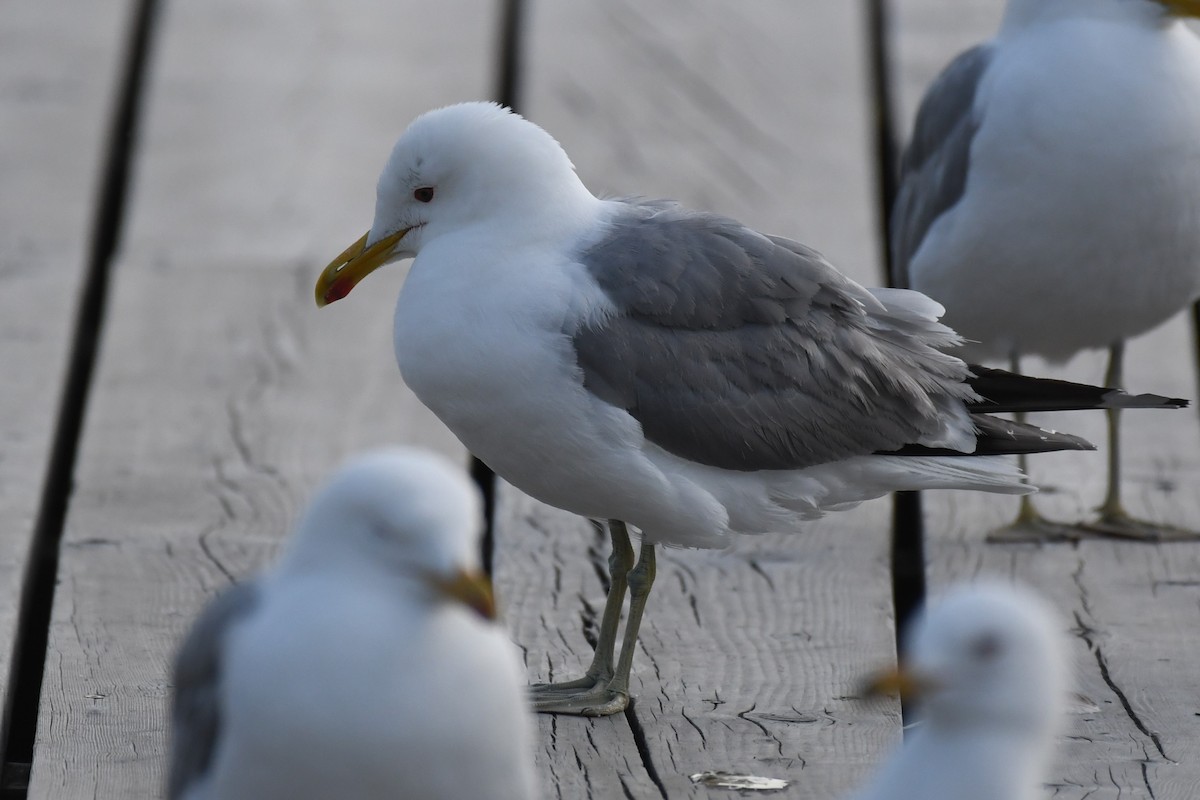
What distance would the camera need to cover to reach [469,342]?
2957 mm

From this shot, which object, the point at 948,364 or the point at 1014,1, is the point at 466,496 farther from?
the point at 1014,1

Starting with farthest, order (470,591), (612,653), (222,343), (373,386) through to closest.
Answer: (222,343) < (373,386) < (612,653) < (470,591)

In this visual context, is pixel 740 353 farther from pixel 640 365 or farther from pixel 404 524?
pixel 404 524

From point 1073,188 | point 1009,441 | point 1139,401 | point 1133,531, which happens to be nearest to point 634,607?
point 1009,441

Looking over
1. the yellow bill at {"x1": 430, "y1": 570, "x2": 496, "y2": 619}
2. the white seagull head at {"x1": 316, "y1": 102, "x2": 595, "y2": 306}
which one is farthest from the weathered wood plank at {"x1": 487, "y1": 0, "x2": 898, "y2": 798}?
the yellow bill at {"x1": 430, "y1": 570, "x2": 496, "y2": 619}

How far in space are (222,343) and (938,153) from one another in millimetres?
1590

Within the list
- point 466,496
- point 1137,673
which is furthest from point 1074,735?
point 466,496

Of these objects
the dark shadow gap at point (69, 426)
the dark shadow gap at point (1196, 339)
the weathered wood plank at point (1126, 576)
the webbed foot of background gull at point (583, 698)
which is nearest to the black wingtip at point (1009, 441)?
the weathered wood plank at point (1126, 576)

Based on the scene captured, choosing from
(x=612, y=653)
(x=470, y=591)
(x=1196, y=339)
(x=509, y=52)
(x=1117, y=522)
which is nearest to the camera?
(x=470, y=591)

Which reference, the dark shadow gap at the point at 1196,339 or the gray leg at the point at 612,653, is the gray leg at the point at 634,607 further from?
the dark shadow gap at the point at 1196,339

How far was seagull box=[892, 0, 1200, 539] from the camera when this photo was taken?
382 centimetres

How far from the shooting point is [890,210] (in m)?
5.07

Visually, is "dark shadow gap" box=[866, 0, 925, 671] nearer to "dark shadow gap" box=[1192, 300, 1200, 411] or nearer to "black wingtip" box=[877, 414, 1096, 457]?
"black wingtip" box=[877, 414, 1096, 457]

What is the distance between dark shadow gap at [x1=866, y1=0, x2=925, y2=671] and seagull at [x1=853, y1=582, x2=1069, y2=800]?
3.85 feet
